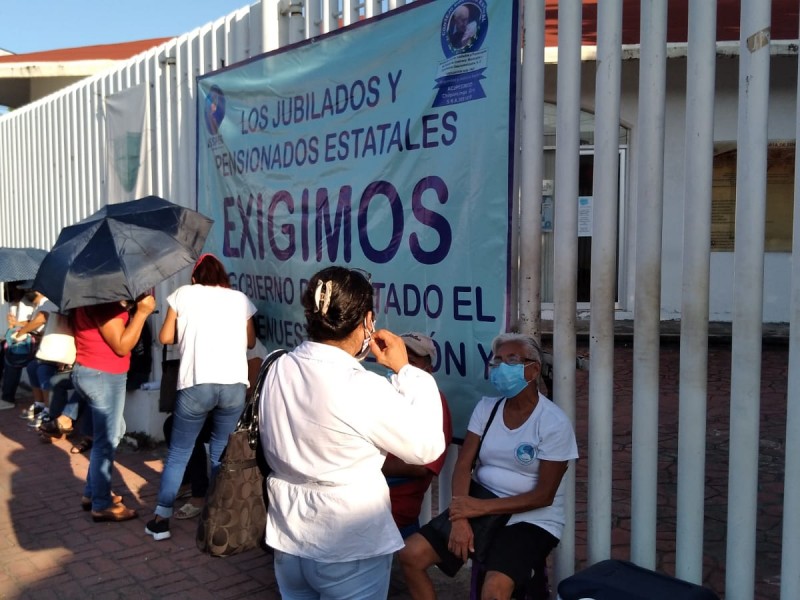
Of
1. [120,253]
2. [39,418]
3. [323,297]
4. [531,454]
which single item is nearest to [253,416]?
[323,297]

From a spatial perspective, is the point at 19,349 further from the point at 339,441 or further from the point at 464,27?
the point at 339,441

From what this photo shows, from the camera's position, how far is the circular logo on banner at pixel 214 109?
5421 mm

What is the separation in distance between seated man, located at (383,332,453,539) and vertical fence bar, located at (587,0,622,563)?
2.22ft

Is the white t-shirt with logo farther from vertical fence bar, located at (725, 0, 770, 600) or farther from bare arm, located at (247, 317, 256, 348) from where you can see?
bare arm, located at (247, 317, 256, 348)

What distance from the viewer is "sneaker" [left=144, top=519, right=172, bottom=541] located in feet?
15.8

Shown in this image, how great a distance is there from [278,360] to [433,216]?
4.85ft

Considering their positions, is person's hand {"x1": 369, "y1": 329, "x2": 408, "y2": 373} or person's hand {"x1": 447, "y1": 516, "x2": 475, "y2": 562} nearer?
person's hand {"x1": 369, "y1": 329, "x2": 408, "y2": 373}

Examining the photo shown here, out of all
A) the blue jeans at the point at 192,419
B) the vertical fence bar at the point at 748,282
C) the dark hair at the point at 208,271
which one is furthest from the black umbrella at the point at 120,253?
the vertical fence bar at the point at 748,282

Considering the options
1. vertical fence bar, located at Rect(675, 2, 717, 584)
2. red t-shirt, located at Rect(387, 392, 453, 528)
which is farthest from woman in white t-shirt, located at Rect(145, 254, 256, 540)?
vertical fence bar, located at Rect(675, 2, 717, 584)

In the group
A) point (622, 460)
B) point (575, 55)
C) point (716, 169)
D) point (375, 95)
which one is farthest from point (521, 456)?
point (716, 169)

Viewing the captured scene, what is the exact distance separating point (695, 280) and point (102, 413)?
3585mm

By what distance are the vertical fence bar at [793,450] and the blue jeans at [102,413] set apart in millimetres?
3774

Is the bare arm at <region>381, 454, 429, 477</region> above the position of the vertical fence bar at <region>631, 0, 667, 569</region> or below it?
below

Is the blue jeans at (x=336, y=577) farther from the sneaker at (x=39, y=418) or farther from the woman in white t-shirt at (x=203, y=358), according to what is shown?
the sneaker at (x=39, y=418)
